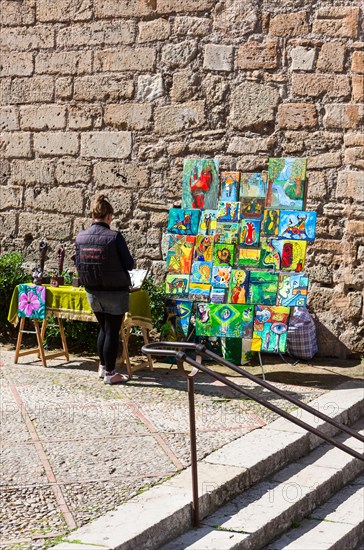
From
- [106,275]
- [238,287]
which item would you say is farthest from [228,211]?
[106,275]

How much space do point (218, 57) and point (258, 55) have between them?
0.38 m

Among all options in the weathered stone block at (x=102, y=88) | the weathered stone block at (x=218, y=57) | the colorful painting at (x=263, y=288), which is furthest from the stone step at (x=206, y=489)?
the weathered stone block at (x=102, y=88)

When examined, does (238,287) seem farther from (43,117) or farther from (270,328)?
(43,117)

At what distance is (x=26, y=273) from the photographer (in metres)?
8.89

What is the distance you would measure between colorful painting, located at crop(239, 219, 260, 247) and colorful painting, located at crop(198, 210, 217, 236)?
0.27 meters

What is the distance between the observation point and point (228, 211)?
741 cm

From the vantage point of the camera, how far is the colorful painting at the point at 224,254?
736 centimetres

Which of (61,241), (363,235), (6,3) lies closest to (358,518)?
(363,235)

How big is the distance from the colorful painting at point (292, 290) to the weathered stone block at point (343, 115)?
4.95ft

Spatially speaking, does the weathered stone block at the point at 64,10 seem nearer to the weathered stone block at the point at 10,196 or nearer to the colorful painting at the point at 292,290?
the weathered stone block at the point at 10,196

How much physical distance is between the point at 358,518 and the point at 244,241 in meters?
2.99

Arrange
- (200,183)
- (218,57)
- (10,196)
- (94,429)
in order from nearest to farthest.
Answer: (94,429), (200,183), (218,57), (10,196)

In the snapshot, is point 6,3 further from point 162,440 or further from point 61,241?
point 162,440

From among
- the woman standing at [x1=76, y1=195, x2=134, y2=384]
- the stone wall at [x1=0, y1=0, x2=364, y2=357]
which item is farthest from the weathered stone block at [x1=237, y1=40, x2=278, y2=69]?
the woman standing at [x1=76, y1=195, x2=134, y2=384]
